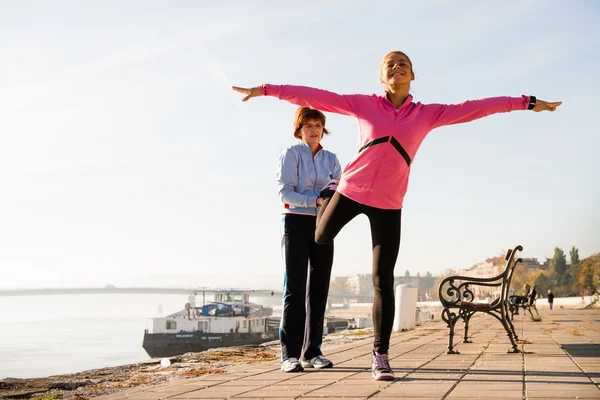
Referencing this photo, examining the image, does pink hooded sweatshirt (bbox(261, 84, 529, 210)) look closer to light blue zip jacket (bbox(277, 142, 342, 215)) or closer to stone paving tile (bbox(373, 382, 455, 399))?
light blue zip jacket (bbox(277, 142, 342, 215))

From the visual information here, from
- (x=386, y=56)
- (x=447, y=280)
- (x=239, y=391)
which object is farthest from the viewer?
(x=447, y=280)

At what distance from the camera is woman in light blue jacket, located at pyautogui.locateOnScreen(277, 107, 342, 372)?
4.94 meters

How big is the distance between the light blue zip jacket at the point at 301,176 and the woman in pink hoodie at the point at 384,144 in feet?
2.10

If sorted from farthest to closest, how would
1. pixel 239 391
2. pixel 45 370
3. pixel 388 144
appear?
pixel 45 370
pixel 388 144
pixel 239 391

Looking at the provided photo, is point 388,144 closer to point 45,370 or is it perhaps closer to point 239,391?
point 239,391

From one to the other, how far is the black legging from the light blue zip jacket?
611mm

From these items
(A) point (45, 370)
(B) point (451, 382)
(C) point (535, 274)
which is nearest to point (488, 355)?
(B) point (451, 382)

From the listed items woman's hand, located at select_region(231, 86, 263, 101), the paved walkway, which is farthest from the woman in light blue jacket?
woman's hand, located at select_region(231, 86, 263, 101)

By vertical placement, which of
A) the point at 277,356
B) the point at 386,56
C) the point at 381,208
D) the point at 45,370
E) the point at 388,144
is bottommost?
the point at 45,370

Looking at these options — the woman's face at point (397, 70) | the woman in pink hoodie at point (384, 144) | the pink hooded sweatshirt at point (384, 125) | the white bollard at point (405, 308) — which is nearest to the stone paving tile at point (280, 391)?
the woman in pink hoodie at point (384, 144)

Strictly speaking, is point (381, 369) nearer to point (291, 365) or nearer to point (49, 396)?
point (291, 365)

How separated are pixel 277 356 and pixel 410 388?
121 inches

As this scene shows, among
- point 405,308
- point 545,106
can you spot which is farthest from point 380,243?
point 405,308

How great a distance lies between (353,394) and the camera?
11.2 ft
